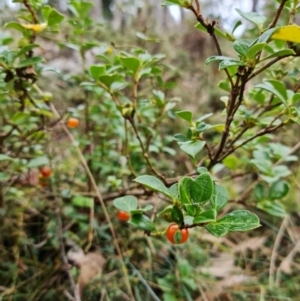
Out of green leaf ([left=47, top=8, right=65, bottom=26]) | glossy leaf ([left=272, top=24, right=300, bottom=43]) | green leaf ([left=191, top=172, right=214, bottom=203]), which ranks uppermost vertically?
green leaf ([left=47, top=8, right=65, bottom=26])

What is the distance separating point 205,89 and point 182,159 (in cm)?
82

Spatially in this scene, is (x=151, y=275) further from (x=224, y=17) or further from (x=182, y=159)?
(x=224, y=17)

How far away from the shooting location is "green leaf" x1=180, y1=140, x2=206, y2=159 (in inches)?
23.9

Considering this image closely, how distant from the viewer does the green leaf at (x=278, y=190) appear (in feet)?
2.97

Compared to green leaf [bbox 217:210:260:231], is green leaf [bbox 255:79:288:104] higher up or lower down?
higher up

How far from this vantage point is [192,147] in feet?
2.04

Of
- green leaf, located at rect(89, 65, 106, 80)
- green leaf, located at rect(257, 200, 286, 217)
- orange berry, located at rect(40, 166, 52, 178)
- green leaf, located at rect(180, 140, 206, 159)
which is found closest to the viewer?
green leaf, located at rect(180, 140, 206, 159)

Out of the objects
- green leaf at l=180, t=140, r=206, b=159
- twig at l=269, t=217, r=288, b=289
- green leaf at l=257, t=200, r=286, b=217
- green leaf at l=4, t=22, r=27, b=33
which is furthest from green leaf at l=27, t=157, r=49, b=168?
twig at l=269, t=217, r=288, b=289

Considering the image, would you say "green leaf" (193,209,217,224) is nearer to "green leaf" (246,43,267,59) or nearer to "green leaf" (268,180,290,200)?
"green leaf" (246,43,267,59)

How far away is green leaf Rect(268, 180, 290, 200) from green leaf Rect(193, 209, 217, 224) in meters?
0.48

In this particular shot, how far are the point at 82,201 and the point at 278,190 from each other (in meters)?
0.63

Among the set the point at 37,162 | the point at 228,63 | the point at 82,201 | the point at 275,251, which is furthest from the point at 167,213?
the point at 275,251

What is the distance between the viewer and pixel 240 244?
1.37 m

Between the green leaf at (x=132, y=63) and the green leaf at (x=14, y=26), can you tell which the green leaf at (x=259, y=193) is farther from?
the green leaf at (x=14, y=26)
